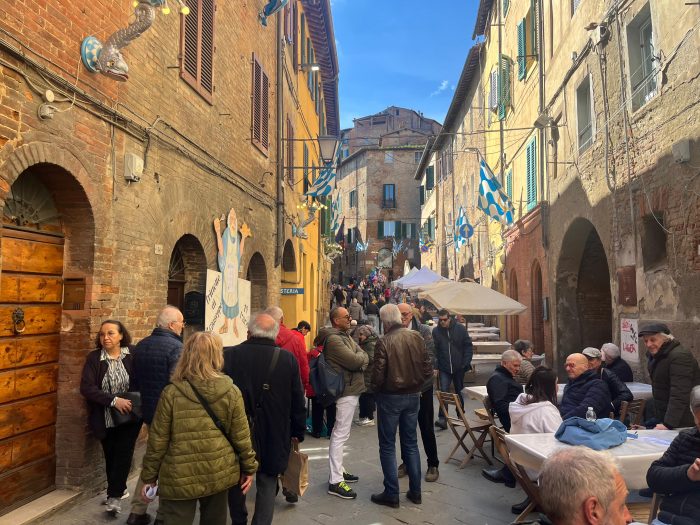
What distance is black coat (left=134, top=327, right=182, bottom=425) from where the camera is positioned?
176 inches

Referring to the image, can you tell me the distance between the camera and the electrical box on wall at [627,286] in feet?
26.9

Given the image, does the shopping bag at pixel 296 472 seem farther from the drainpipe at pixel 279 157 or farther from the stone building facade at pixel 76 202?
the drainpipe at pixel 279 157

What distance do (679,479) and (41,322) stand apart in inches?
192

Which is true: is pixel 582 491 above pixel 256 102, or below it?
below

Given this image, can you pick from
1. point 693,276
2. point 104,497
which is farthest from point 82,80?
point 693,276

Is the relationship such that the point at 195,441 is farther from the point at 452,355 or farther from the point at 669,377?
the point at 452,355

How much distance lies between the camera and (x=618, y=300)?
8734mm

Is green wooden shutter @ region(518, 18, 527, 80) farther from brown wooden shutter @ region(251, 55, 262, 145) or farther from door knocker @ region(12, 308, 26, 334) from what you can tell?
door knocker @ region(12, 308, 26, 334)

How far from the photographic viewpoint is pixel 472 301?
34.9 feet

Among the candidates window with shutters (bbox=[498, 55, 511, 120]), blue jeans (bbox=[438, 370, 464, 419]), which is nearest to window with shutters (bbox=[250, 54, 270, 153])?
blue jeans (bbox=[438, 370, 464, 419])

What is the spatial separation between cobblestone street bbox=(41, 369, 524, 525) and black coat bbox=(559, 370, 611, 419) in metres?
0.94

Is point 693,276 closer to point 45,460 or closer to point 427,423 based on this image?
point 427,423

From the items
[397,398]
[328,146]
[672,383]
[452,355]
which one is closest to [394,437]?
[397,398]

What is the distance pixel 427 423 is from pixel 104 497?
304cm
